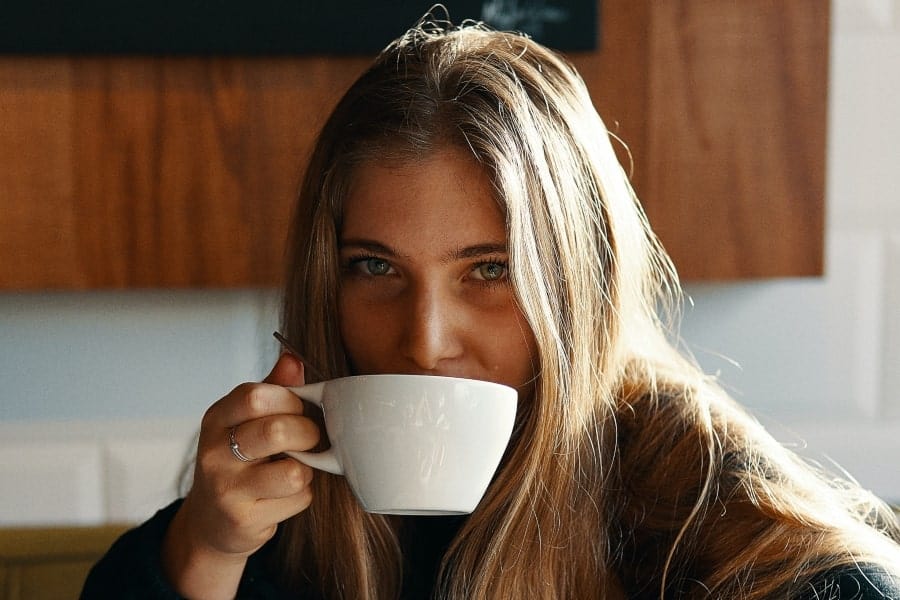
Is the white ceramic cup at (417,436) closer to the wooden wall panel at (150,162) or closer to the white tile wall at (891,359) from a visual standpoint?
the wooden wall panel at (150,162)

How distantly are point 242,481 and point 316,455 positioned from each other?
80 mm

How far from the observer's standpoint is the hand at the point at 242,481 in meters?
Result: 0.72

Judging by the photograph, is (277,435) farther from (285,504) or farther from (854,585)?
(854,585)

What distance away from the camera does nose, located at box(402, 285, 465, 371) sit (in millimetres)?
790

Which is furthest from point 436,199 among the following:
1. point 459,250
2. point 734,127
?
point 734,127

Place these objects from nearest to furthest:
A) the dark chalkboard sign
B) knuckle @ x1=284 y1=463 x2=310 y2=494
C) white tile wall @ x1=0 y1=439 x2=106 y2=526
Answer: knuckle @ x1=284 y1=463 x2=310 y2=494 → the dark chalkboard sign → white tile wall @ x1=0 y1=439 x2=106 y2=526

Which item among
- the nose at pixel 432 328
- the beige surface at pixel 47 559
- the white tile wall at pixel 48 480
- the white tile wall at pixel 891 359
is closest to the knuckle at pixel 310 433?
the nose at pixel 432 328

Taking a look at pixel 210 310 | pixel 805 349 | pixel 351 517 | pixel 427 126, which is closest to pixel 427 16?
pixel 427 126

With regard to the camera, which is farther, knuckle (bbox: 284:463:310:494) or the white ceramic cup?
knuckle (bbox: 284:463:310:494)

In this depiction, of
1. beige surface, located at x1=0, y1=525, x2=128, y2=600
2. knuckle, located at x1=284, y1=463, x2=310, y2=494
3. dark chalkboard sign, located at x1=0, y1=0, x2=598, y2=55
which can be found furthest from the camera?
dark chalkboard sign, located at x1=0, y1=0, x2=598, y2=55

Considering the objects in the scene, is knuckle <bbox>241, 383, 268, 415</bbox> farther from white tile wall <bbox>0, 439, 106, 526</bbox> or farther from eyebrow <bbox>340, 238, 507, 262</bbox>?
white tile wall <bbox>0, 439, 106, 526</bbox>

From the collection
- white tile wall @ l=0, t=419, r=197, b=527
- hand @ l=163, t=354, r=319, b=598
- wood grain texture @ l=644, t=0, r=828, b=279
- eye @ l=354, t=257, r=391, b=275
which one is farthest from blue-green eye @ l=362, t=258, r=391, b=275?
white tile wall @ l=0, t=419, r=197, b=527

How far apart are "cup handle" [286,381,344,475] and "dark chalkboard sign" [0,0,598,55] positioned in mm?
586

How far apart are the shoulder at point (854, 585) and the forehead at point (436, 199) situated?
1.18 ft
